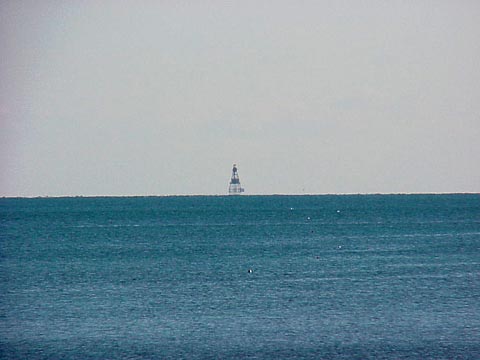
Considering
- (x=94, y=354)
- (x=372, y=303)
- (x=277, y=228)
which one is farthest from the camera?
(x=277, y=228)

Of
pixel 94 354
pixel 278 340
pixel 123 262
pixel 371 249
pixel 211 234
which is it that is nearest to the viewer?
pixel 94 354

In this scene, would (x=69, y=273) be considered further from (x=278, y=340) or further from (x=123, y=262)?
(x=278, y=340)

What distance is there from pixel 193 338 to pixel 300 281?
24.6m

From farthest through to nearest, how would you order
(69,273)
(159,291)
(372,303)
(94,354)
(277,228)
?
1. (277,228)
2. (69,273)
3. (159,291)
4. (372,303)
5. (94,354)

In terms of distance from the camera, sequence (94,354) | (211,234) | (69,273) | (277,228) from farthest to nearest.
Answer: (277,228) → (211,234) → (69,273) → (94,354)

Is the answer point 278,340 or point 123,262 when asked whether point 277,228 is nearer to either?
point 123,262

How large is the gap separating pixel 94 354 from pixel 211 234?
9575cm

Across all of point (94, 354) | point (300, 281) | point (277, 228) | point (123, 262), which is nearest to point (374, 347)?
point (94, 354)

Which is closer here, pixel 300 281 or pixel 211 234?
pixel 300 281

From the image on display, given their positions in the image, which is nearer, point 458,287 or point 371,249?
point 458,287

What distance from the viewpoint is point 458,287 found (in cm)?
6375

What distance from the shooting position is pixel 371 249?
101875 millimetres

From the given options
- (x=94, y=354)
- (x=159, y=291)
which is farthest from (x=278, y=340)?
(x=159, y=291)

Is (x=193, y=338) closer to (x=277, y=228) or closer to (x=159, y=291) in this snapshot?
(x=159, y=291)
